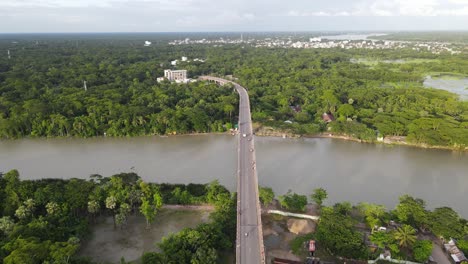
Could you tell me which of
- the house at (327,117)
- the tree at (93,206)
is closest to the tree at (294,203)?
the tree at (93,206)

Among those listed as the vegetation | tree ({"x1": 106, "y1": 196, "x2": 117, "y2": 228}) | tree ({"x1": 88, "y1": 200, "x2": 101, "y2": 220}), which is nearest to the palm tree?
the vegetation

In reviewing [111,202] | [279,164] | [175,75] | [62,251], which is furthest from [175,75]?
[62,251]

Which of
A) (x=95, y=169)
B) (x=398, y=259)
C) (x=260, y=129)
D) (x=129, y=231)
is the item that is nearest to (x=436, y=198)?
(x=398, y=259)

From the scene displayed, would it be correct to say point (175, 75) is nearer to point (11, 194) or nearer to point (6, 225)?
point (11, 194)

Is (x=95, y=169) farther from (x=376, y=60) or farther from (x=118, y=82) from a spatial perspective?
(x=376, y=60)

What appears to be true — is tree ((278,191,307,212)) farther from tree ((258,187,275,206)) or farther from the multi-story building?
the multi-story building

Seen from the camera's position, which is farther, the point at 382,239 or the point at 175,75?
A: the point at 175,75
